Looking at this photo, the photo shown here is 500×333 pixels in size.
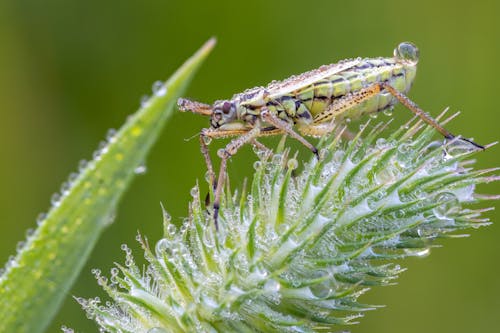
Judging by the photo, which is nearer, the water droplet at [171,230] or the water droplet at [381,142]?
the water droplet at [171,230]

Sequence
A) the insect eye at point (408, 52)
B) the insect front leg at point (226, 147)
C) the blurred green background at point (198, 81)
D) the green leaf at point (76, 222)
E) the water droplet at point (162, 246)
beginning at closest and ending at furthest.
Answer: the green leaf at point (76, 222), the water droplet at point (162, 246), the insect front leg at point (226, 147), the insect eye at point (408, 52), the blurred green background at point (198, 81)

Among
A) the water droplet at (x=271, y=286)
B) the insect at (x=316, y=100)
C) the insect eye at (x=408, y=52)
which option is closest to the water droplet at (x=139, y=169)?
the water droplet at (x=271, y=286)

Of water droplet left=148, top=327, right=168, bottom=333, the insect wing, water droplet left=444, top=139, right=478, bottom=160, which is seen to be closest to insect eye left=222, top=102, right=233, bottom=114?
the insect wing

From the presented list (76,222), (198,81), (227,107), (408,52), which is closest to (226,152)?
(227,107)

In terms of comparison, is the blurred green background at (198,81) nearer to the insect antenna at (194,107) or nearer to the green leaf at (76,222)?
the insect antenna at (194,107)

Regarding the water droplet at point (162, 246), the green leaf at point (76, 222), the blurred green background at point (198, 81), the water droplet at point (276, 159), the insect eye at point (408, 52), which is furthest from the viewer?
the blurred green background at point (198, 81)

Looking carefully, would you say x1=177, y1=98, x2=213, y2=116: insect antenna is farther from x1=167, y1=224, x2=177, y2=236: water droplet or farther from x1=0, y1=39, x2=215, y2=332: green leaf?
x1=0, y1=39, x2=215, y2=332: green leaf

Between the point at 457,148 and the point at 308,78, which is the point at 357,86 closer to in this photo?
the point at 308,78
